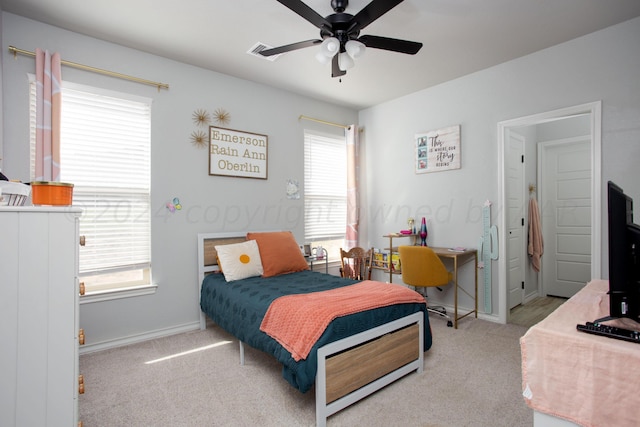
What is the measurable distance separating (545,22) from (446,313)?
3.00 m

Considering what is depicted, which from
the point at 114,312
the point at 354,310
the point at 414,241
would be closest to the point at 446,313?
the point at 414,241

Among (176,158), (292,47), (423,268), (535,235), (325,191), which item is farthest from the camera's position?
(325,191)

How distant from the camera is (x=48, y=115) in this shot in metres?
2.56

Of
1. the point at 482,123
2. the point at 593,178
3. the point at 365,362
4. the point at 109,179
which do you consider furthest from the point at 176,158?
the point at 593,178

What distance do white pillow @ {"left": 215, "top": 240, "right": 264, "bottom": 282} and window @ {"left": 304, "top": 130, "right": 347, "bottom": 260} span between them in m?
1.21

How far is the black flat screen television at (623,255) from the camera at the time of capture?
1.12 metres

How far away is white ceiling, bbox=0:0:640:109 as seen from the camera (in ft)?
7.98

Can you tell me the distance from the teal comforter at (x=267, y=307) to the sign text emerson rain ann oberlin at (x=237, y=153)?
1.21 m

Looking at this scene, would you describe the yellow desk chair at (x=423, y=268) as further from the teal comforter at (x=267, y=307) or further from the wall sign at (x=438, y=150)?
the wall sign at (x=438, y=150)

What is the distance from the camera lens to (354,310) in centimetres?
204

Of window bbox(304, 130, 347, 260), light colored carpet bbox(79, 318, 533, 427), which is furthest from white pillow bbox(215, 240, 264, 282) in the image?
window bbox(304, 130, 347, 260)

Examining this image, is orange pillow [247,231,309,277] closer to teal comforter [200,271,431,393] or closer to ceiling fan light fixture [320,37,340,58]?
teal comforter [200,271,431,393]

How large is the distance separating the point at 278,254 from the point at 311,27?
6.92ft

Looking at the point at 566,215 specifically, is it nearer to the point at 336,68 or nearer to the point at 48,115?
the point at 336,68
